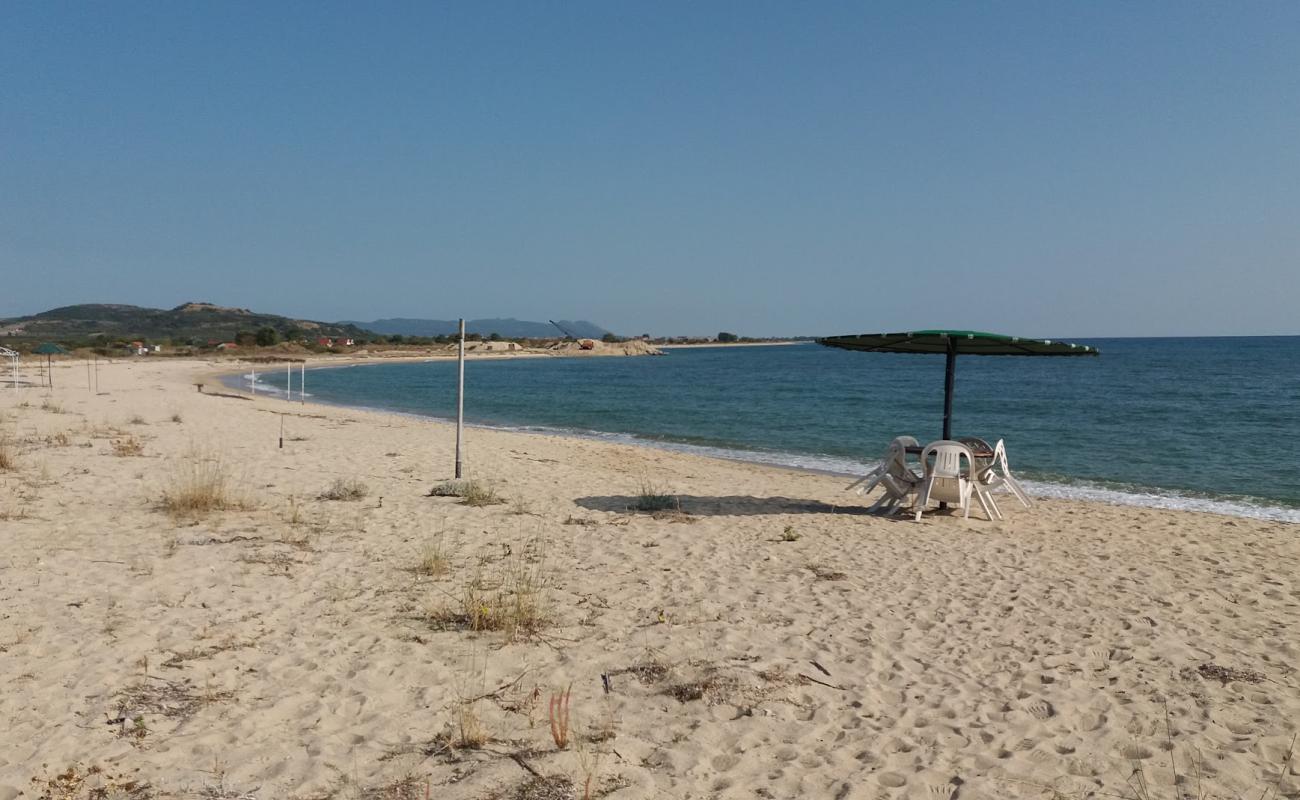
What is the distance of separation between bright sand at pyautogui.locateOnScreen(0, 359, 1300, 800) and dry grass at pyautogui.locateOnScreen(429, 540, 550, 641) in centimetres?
7

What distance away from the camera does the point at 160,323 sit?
12419cm

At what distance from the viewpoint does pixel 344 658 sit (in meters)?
4.61

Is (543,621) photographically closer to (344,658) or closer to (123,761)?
(344,658)

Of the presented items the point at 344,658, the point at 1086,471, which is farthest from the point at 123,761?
the point at 1086,471

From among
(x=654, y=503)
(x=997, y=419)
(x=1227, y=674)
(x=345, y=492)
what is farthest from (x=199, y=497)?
(x=997, y=419)

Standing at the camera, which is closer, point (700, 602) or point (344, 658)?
point (344, 658)

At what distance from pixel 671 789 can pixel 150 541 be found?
18.5ft

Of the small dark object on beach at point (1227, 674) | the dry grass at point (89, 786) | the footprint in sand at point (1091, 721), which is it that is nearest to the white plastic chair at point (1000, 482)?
the small dark object on beach at point (1227, 674)

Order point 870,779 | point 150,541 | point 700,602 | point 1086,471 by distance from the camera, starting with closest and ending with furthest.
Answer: point 870,779 → point 700,602 → point 150,541 → point 1086,471

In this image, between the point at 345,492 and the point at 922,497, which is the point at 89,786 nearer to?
the point at 345,492

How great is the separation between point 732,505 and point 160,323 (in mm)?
139185

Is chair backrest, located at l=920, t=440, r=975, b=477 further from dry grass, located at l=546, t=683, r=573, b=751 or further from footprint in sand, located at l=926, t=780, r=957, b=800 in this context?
dry grass, located at l=546, t=683, r=573, b=751

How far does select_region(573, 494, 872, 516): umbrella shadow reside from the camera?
9.69 metres

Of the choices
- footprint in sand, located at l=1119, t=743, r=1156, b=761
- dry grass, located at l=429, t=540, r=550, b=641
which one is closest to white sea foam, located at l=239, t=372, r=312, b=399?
dry grass, located at l=429, t=540, r=550, b=641
